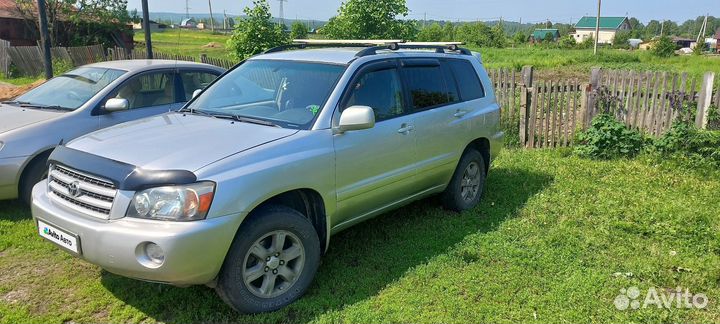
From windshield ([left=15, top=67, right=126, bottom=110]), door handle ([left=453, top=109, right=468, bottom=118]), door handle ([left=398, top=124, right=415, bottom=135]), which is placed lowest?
door handle ([left=398, top=124, right=415, bottom=135])

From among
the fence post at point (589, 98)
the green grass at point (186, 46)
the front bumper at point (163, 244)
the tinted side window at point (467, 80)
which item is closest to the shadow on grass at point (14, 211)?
the front bumper at point (163, 244)

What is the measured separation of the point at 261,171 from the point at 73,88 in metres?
4.15

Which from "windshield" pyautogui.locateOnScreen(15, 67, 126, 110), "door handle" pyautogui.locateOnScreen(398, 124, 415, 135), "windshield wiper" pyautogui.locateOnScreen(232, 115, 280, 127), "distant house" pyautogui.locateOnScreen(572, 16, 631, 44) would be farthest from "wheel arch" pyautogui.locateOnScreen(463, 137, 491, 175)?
"distant house" pyautogui.locateOnScreen(572, 16, 631, 44)

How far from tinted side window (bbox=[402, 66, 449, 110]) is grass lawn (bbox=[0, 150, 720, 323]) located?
4.03 feet

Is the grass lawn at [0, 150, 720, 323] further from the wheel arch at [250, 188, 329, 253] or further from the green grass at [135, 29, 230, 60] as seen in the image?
the green grass at [135, 29, 230, 60]

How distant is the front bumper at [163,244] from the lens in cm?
307

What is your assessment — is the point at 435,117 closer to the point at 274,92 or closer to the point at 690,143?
the point at 274,92

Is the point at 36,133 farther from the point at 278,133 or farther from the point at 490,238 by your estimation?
the point at 490,238

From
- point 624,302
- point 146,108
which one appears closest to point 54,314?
point 146,108

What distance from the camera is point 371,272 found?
14.0ft

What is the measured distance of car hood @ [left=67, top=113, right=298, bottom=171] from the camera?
335 centimetres

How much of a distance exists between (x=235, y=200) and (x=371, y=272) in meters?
1.47

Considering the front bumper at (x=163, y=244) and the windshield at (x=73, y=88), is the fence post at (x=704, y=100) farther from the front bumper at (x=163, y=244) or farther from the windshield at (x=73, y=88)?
the windshield at (x=73, y=88)

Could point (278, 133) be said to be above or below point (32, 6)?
below
